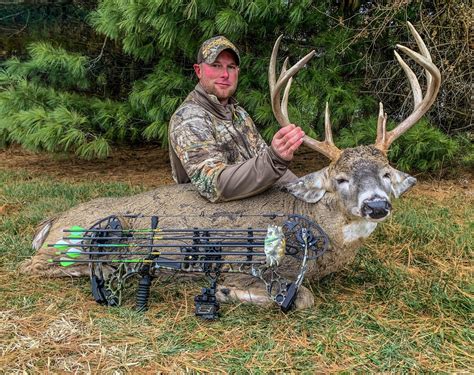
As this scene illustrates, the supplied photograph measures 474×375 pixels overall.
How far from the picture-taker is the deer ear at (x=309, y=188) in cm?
358

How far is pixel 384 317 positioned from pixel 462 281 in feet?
2.53

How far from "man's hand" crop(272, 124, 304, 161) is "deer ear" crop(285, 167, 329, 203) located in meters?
0.38

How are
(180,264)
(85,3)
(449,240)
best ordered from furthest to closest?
1. (85,3)
2. (449,240)
3. (180,264)

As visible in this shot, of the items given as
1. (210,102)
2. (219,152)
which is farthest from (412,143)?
(219,152)

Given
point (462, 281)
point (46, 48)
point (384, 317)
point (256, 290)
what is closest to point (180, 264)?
point (256, 290)

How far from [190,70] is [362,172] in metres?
3.47

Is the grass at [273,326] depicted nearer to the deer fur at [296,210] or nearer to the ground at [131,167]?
the deer fur at [296,210]

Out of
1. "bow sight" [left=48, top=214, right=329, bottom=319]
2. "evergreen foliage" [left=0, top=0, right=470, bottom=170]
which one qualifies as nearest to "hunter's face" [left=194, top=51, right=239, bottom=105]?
"evergreen foliage" [left=0, top=0, right=470, bottom=170]

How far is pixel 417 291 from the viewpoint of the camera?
346 centimetres

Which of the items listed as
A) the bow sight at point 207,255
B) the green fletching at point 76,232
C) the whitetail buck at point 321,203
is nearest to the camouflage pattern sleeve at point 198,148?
the whitetail buck at point 321,203

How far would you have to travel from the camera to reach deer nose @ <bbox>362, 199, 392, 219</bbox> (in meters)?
3.04

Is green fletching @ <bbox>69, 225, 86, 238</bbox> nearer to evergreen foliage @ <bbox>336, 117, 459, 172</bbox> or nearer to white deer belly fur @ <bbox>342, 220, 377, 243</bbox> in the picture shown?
white deer belly fur @ <bbox>342, 220, 377, 243</bbox>

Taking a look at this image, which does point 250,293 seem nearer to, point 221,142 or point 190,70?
point 221,142

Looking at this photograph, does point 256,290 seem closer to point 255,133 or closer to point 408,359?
point 408,359
